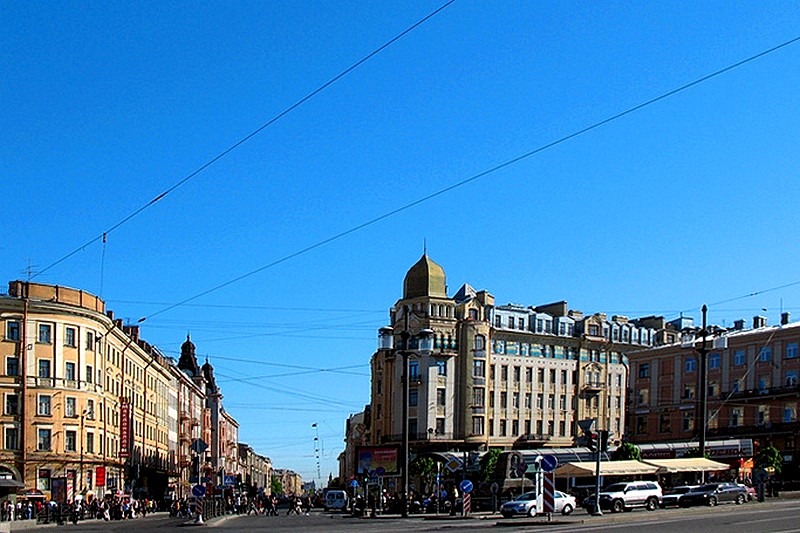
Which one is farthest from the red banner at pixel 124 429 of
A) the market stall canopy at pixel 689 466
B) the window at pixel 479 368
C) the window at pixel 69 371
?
the market stall canopy at pixel 689 466

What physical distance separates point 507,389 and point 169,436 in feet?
122

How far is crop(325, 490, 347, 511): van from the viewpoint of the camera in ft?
264

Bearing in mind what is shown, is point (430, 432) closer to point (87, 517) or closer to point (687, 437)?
point (687, 437)

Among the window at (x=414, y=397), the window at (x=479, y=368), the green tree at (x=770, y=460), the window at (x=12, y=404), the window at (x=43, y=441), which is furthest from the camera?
the window at (x=479, y=368)

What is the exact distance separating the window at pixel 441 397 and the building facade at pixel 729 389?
18.5m

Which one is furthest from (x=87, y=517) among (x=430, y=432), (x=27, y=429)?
(x=430, y=432)

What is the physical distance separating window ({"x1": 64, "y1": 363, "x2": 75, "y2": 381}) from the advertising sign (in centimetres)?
2157

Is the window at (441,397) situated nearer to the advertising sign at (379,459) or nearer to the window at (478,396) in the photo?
the window at (478,396)

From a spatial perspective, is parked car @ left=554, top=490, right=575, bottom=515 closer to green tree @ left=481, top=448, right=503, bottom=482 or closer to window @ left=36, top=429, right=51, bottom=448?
green tree @ left=481, top=448, right=503, bottom=482

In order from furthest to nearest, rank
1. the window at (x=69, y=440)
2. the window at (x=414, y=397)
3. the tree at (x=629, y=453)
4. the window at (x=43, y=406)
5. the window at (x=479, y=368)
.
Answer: the window at (x=479, y=368) → the window at (x=414, y=397) → the tree at (x=629, y=453) → the window at (x=69, y=440) → the window at (x=43, y=406)

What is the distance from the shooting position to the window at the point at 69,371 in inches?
2753

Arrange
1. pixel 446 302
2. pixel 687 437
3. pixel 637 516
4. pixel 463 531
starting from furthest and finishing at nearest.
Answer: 1. pixel 446 302
2. pixel 687 437
3. pixel 637 516
4. pixel 463 531

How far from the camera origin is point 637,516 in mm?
38875

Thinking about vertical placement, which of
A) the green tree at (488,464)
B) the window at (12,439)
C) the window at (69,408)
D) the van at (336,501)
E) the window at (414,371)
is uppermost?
the window at (414,371)
